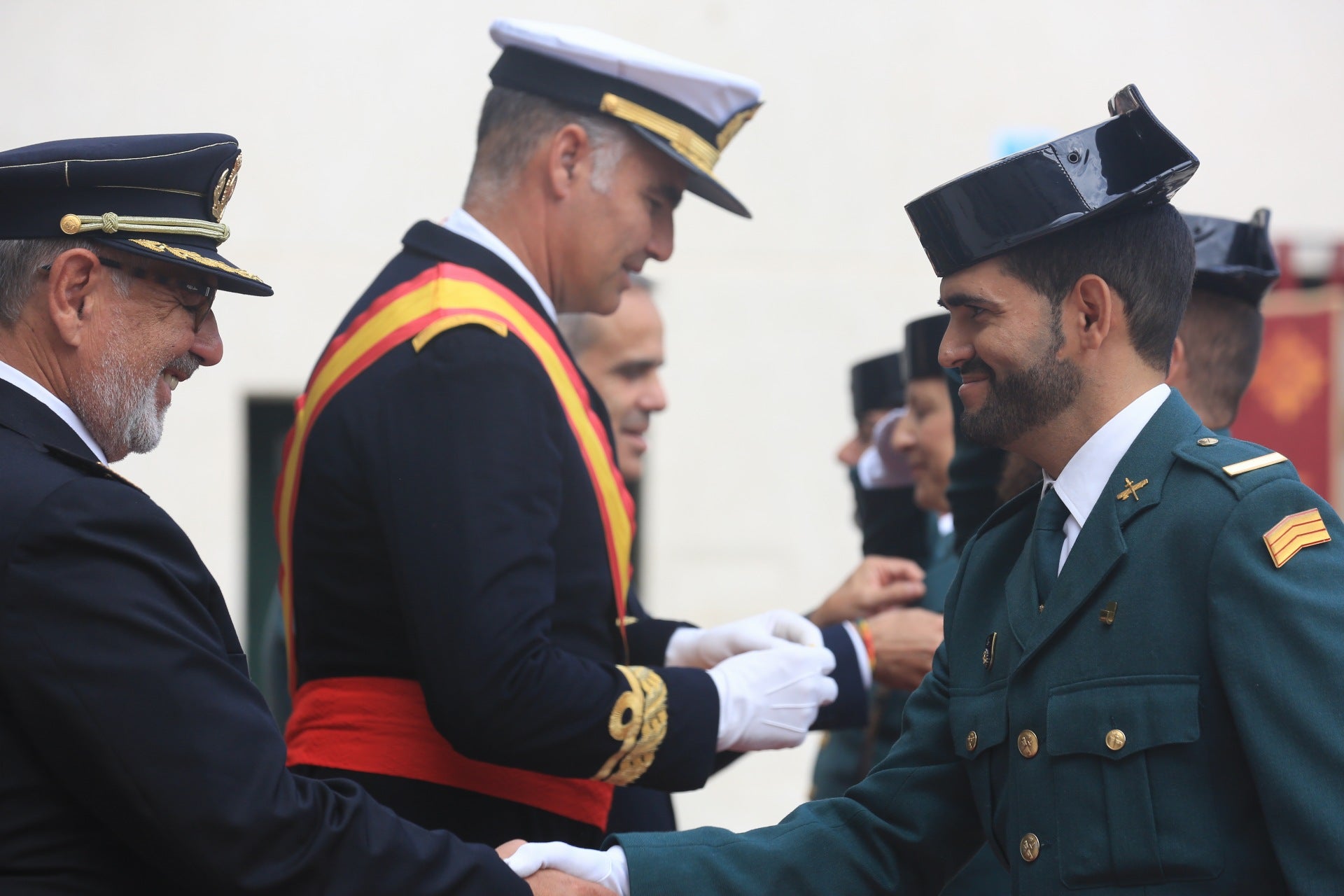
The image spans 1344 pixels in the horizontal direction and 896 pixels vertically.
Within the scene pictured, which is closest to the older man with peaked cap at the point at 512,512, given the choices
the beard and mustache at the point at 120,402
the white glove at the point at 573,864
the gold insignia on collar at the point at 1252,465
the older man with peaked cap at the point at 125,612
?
the white glove at the point at 573,864

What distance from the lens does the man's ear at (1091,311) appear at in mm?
1892

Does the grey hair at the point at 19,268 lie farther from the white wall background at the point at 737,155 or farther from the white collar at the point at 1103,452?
the white wall background at the point at 737,155

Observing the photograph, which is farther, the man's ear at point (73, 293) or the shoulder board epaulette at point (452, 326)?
the shoulder board epaulette at point (452, 326)

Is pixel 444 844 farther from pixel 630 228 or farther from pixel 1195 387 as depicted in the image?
pixel 1195 387

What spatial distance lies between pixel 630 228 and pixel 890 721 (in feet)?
5.08

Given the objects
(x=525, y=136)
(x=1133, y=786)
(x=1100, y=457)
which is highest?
(x=525, y=136)

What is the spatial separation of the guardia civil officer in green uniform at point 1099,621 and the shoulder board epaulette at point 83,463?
86 centimetres

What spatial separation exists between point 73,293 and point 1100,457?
132 centimetres

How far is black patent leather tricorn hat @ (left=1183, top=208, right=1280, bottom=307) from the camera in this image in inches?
111

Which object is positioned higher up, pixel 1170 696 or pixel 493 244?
pixel 493 244

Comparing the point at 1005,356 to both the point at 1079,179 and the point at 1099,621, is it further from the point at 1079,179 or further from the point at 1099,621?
the point at 1099,621

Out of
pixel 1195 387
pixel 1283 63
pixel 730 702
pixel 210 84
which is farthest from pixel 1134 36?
pixel 730 702

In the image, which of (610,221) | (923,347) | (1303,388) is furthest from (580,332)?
(1303,388)

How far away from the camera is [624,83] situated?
8.61ft
